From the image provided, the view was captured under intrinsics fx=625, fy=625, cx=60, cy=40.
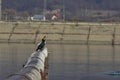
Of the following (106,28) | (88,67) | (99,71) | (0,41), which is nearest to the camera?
(99,71)

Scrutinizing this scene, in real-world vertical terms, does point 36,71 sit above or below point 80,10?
above

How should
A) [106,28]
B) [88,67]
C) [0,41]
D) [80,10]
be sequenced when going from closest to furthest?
[88,67]
[0,41]
[106,28]
[80,10]

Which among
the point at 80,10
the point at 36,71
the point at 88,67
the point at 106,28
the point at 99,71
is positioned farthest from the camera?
the point at 80,10

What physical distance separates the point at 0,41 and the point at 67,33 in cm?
925

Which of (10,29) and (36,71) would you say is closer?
(36,71)

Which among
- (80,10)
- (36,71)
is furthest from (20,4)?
(36,71)

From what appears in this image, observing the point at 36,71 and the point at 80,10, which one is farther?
the point at 80,10

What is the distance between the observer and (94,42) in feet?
268

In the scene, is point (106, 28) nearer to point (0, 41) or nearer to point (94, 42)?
point (94, 42)

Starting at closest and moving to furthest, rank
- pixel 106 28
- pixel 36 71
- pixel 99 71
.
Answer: pixel 36 71
pixel 99 71
pixel 106 28

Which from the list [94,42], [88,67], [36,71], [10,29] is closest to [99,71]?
[88,67]

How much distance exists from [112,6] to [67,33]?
368 feet

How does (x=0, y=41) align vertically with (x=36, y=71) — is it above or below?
below

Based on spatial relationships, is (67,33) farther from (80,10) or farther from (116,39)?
(80,10)
